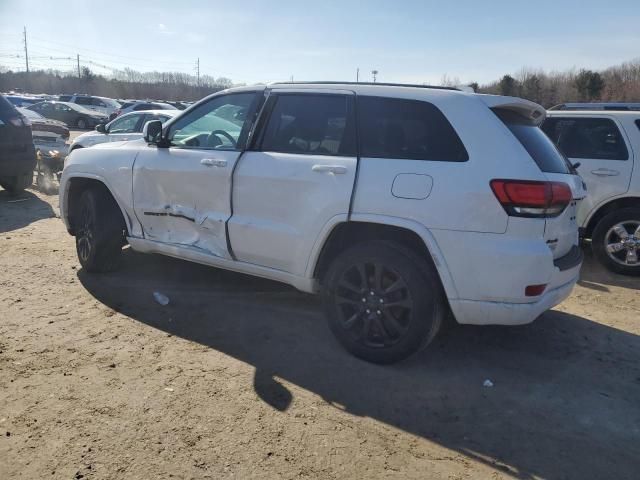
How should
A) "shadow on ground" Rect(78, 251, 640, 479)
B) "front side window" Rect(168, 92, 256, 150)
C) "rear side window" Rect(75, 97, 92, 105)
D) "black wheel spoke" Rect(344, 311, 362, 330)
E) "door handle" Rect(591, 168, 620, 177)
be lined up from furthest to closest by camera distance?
1. "rear side window" Rect(75, 97, 92, 105)
2. "door handle" Rect(591, 168, 620, 177)
3. "front side window" Rect(168, 92, 256, 150)
4. "black wheel spoke" Rect(344, 311, 362, 330)
5. "shadow on ground" Rect(78, 251, 640, 479)

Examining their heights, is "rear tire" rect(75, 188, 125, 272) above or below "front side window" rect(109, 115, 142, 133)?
below

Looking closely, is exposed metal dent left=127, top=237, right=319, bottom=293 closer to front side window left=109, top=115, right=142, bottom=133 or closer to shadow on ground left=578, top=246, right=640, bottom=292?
shadow on ground left=578, top=246, right=640, bottom=292

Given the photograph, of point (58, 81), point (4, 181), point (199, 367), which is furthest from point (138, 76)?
point (199, 367)

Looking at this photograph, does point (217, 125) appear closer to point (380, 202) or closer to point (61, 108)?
point (380, 202)

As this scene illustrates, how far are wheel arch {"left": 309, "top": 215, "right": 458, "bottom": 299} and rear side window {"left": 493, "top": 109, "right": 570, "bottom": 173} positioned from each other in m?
0.84

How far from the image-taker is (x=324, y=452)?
9.11 ft

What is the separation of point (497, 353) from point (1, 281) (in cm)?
455

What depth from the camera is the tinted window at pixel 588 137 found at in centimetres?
623

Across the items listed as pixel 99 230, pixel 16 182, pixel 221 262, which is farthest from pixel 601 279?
pixel 16 182

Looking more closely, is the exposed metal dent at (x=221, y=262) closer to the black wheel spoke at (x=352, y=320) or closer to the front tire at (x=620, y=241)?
the black wheel spoke at (x=352, y=320)

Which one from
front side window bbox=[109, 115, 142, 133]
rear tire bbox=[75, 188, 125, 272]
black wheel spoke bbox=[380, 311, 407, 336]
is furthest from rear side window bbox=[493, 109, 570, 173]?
front side window bbox=[109, 115, 142, 133]

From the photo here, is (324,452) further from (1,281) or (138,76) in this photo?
(138,76)

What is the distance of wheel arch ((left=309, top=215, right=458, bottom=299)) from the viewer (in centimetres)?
337

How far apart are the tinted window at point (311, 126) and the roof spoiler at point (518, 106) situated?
928 millimetres
